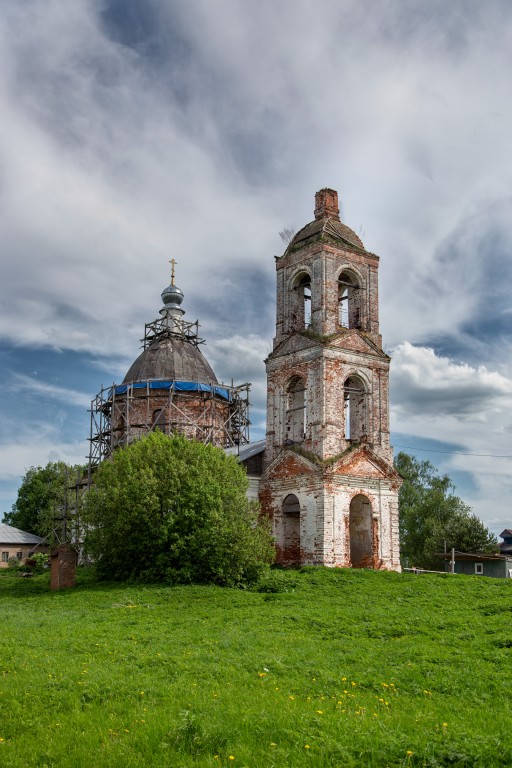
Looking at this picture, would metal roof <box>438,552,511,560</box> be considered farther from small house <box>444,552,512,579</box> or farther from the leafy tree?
the leafy tree

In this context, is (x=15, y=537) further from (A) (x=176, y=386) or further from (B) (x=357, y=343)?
(B) (x=357, y=343)

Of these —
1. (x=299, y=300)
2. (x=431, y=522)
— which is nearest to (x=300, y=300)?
(x=299, y=300)

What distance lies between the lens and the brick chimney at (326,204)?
3306cm

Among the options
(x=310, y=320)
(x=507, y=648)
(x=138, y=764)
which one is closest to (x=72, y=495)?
(x=310, y=320)

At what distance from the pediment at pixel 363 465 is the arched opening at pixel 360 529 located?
3.70 ft

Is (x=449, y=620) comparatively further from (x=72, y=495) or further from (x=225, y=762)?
(x=72, y=495)

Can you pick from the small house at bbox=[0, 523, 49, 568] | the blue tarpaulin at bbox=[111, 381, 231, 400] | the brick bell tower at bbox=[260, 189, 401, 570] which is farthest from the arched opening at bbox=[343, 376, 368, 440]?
the small house at bbox=[0, 523, 49, 568]

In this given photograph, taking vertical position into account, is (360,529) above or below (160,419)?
below

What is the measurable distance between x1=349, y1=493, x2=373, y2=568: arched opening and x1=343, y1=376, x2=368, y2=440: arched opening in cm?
272

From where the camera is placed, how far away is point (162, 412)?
119 feet

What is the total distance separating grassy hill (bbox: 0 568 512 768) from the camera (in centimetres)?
726

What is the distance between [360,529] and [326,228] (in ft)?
42.1

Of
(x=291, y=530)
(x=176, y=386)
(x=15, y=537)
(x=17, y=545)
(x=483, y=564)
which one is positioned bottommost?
(x=483, y=564)

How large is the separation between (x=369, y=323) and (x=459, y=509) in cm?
1848
